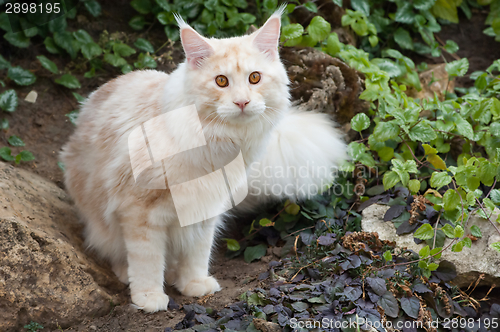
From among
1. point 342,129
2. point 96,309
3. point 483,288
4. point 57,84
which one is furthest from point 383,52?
point 96,309

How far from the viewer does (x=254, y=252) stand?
2.71 metres

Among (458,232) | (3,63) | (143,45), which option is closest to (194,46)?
(458,232)

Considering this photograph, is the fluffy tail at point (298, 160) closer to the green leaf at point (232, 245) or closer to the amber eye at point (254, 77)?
the green leaf at point (232, 245)

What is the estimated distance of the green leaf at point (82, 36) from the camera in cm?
325

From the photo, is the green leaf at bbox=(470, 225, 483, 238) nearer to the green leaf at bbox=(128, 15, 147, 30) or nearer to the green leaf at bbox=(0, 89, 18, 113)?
the green leaf at bbox=(128, 15, 147, 30)

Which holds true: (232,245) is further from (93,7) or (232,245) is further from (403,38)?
(403,38)

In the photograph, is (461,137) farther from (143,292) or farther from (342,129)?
(143,292)

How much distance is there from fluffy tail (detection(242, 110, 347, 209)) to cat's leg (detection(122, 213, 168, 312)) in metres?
0.78

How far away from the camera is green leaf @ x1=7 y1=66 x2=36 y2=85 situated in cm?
306

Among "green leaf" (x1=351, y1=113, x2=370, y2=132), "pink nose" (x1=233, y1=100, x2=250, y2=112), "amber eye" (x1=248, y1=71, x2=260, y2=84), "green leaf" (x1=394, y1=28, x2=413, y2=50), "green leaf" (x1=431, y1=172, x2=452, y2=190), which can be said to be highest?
"green leaf" (x1=394, y1=28, x2=413, y2=50)

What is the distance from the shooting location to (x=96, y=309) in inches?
84.0

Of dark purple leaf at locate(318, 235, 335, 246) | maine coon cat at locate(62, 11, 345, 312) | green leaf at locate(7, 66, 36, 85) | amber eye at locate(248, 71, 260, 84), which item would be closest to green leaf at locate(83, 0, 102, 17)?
green leaf at locate(7, 66, 36, 85)

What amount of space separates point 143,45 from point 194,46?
1.67 m

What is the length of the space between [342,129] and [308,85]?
1.41 feet
